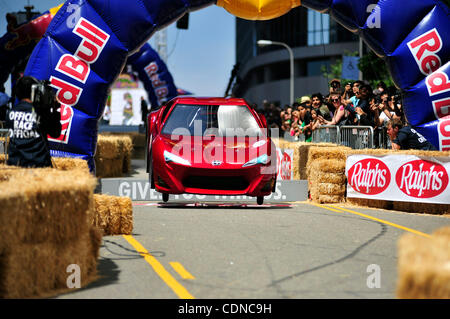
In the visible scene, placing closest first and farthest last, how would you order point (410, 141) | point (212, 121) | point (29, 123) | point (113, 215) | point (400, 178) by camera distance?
point (29, 123), point (113, 215), point (212, 121), point (400, 178), point (410, 141)

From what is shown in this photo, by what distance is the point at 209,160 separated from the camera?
12.2m

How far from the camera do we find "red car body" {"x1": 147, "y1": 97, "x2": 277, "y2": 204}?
480 inches

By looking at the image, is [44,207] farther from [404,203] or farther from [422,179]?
[404,203]

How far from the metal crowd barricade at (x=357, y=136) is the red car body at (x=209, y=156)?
383 centimetres

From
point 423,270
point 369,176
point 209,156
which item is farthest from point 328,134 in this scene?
point 423,270

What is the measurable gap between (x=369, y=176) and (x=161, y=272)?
7532 millimetres

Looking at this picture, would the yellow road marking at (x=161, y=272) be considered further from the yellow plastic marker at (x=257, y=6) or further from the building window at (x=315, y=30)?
the building window at (x=315, y=30)

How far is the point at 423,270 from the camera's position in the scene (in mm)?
4094

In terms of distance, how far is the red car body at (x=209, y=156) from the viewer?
12.2m

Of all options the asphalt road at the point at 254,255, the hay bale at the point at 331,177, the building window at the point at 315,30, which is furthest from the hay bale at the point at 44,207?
the building window at the point at 315,30

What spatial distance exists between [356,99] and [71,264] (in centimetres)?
1215
